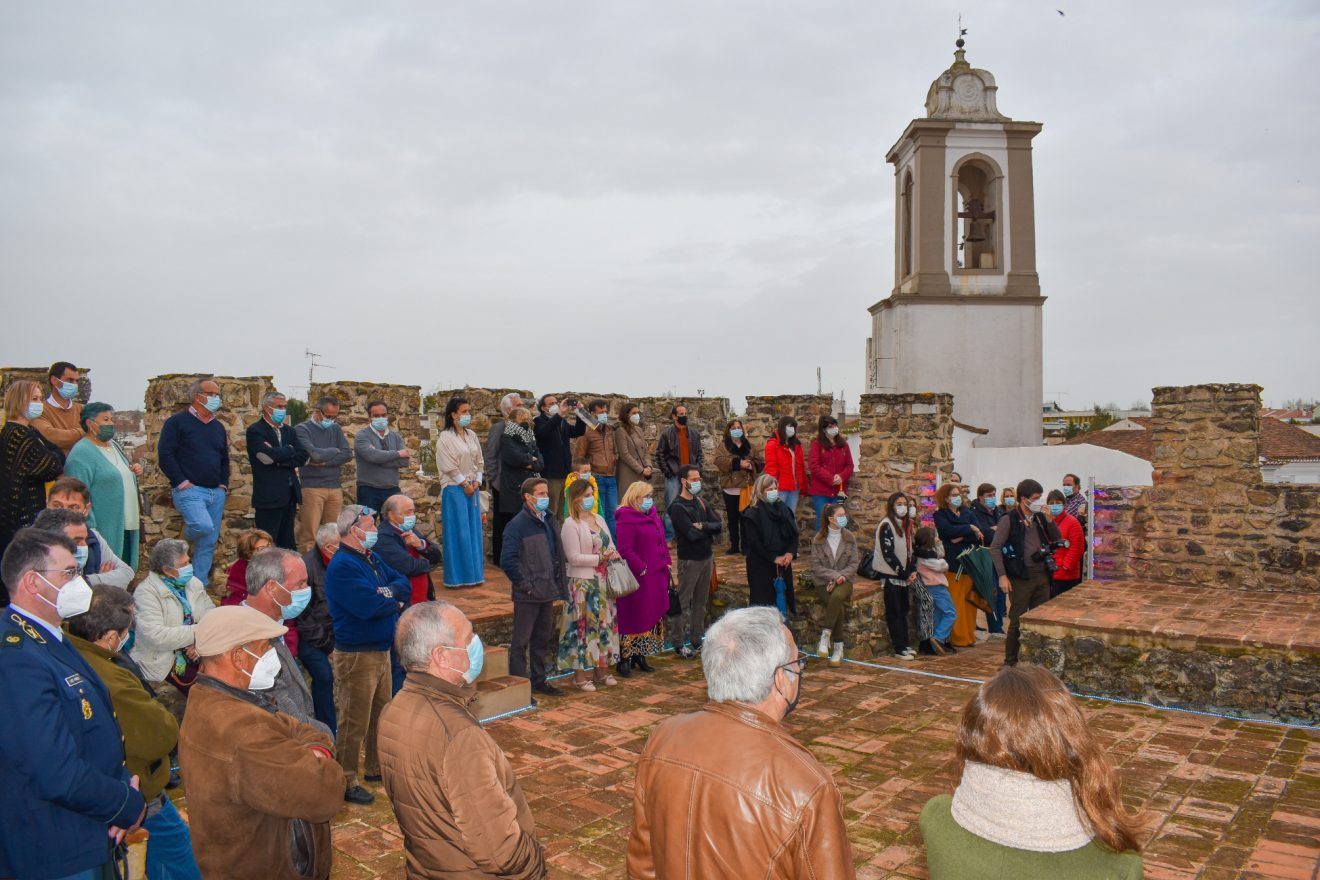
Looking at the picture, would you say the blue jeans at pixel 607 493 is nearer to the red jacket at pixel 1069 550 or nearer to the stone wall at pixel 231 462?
the stone wall at pixel 231 462

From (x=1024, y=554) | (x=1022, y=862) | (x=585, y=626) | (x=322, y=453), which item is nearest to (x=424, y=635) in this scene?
(x=1022, y=862)

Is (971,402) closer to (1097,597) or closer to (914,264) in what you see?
(914,264)

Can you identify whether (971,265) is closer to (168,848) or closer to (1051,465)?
(1051,465)

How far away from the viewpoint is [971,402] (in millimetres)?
20938

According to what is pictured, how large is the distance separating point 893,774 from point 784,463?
16.8ft

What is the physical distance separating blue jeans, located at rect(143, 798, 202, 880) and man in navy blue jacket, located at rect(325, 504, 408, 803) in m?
1.20

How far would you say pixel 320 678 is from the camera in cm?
520

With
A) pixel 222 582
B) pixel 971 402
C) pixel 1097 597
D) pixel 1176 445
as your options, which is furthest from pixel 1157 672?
pixel 971 402

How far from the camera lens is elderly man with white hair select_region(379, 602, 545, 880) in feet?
8.66

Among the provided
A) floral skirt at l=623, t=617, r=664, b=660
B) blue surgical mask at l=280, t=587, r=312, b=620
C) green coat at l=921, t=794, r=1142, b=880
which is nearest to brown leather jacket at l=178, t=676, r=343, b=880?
blue surgical mask at l=280, t=587, r=312, b=620

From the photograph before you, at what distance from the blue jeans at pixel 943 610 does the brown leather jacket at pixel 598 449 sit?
11.6 ft

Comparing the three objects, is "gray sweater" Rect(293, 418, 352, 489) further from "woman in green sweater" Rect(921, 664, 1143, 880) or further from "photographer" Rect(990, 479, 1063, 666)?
"woman in green sweater" Rect(921, 664, 1143, 880)

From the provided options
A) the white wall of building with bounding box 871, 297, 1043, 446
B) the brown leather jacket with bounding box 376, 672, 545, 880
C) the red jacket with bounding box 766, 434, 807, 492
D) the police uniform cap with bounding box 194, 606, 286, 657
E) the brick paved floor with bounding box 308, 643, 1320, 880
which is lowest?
the brick paved floor with bounding box 308, 643, 1320, 880

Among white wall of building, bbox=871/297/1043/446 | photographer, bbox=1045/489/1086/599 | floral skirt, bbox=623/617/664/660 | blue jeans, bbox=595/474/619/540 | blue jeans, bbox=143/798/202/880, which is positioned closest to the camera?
blue jeans, bbox=143/798/202/880
